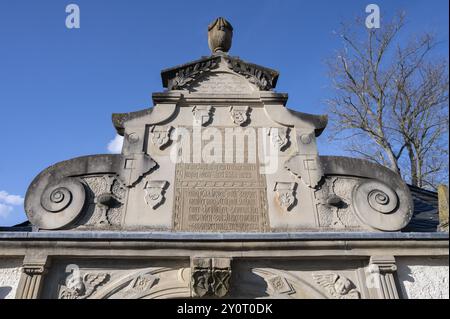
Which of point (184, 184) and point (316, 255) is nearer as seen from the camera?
point (316, 255)

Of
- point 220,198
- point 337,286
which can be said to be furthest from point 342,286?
point 220,198

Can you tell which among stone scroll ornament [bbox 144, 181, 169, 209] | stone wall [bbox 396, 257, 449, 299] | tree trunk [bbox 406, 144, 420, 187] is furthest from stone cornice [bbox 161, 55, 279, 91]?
tree trunk [bbox 406, 144, 420, 187]

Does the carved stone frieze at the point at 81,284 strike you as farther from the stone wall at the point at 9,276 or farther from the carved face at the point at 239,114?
the carved face at the point at 239,114

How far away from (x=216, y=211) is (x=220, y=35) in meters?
3.69

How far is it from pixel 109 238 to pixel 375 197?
365cm

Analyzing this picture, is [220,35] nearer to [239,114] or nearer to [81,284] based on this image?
[239,114]

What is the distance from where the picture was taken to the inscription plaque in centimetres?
508

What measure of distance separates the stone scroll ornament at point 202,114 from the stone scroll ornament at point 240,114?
0.38m

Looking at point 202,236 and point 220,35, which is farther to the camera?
point 220,35

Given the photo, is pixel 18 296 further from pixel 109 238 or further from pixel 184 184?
pixel 184 184

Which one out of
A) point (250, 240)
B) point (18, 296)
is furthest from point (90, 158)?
point (250, 240)

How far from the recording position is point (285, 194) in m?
5.34

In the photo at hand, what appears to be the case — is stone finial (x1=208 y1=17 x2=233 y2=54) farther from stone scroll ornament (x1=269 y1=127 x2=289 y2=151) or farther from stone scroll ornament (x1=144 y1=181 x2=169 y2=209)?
stone scroll ornament (x1=144 y1=181 x2=169 y2=209)
